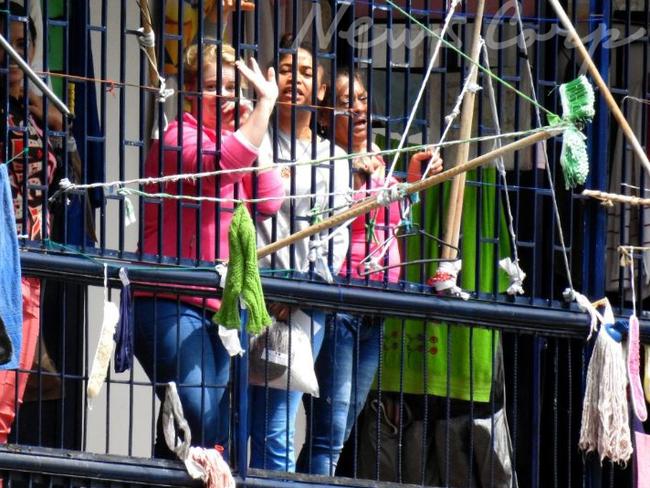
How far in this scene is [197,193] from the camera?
25.9 feet

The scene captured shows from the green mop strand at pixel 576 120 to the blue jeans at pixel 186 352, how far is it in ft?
5.13

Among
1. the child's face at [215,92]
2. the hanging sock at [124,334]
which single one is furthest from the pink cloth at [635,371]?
the hanging sock at [124,334]

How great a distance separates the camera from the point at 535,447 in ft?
28.1

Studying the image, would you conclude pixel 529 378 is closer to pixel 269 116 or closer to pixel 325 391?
pixel 325 391

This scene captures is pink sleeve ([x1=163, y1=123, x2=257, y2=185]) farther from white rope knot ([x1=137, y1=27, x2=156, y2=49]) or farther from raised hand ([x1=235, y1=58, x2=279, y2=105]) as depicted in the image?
white rope knot ([x1=137, y1=27, x2=156, y2=49])

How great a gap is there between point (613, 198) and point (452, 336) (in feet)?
3.12

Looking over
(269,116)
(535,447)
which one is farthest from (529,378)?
(269,116)

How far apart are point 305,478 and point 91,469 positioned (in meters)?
0.91

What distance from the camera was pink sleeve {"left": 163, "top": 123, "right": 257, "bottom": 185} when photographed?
782 cm

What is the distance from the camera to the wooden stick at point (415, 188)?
7.13 m

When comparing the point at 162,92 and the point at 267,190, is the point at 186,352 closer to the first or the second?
the point at 267,190

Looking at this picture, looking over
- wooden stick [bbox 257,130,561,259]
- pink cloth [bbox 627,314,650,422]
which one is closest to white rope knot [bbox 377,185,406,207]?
wooden stick [bbox 257,130,561,259]

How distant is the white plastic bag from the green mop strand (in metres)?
1.29

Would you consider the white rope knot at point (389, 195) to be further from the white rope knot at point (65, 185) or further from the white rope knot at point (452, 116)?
the white rope knot at point (65, 185)
